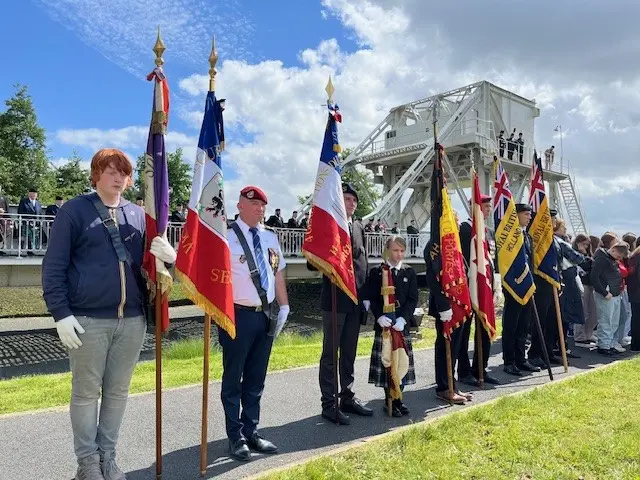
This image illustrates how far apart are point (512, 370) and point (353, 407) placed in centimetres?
313

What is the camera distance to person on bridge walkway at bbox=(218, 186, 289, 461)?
4254 millimetres

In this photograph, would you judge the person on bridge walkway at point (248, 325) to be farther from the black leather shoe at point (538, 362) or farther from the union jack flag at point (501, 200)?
the black leather shoe at point (538, 362)

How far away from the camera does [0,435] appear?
4.56m

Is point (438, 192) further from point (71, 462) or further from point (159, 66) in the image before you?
point (71, 462)

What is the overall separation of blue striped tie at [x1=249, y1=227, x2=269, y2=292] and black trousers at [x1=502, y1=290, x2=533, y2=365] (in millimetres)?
4215

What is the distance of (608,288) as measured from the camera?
912 centimetres

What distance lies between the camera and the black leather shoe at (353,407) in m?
5.39

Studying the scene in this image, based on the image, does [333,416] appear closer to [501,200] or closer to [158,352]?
[158,352]

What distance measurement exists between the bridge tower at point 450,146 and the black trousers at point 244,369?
79.2ft

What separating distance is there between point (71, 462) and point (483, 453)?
10.9 ft

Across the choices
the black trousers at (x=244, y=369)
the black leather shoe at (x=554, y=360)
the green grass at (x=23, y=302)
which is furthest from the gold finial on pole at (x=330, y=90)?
the green grass at (x=23, y=302)

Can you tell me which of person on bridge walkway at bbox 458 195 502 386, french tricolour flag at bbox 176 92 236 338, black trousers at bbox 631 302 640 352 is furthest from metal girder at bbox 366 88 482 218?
french tricolour flag at bbox 176 92 236 338

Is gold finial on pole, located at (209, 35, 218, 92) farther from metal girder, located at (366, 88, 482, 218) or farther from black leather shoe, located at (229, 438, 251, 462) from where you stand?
metal girder, located at (366, 88, 482, 218)

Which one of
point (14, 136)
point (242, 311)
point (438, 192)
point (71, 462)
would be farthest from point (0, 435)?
point (14, 136)
